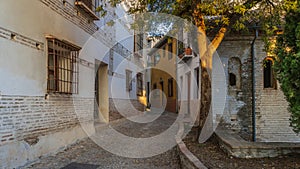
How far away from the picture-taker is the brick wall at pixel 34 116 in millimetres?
4424

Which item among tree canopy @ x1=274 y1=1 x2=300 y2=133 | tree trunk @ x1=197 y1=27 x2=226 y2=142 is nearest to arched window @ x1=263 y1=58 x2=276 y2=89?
tree trunk @ x1=197 y1=27 x2=226 y2=142

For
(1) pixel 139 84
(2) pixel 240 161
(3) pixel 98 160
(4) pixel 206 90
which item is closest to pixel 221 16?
(4) pixel 206 90

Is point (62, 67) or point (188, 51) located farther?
point (188, 51)

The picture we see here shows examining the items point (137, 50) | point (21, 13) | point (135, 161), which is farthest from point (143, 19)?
point (137, 50)

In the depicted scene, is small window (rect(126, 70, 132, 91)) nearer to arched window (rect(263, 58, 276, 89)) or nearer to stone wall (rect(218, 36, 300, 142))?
stone wall (rect(218, 36, 300, 142))

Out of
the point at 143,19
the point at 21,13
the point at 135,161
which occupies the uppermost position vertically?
the point at 143,19

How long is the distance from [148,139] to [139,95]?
7799mm

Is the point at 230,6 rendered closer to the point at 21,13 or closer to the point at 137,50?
the point at 21,13

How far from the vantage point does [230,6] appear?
20.9 feet

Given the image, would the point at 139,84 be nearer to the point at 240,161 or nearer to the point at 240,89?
the point at 240,89

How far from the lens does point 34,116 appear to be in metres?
5.26

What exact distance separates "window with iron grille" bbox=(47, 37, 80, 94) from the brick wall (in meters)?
0.25

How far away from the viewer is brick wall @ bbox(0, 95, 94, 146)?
442cm

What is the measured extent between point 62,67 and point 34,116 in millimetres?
1689
